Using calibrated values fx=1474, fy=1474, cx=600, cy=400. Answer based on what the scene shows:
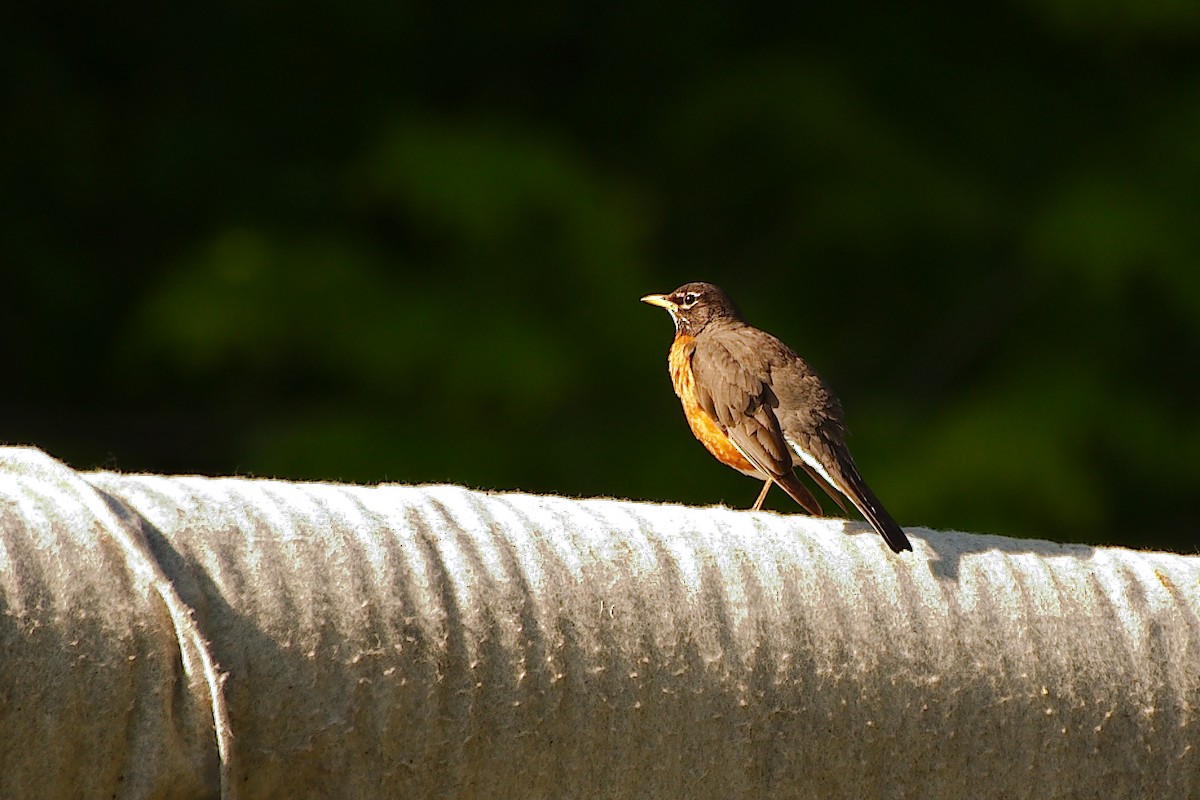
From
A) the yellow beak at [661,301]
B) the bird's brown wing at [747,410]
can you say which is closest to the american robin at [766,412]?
the bird's brown wing at [747,410]

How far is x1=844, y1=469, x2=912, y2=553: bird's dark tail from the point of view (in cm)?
240

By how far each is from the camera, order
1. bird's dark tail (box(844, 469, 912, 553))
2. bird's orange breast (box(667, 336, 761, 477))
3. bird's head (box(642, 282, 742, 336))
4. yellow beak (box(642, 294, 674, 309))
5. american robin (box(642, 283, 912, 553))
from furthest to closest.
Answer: yellow beak (box(642, 294, 674, 309)) → bird's head (box(642, 282, 742, 336)) → bird's orange breast (box(667, 336, 761, 477)) → american robin (box(642, 283, 912, 553)) → bird's dark tail (box(844, 469, 912, 553))

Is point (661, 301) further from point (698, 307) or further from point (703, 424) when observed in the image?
point (703, 424)

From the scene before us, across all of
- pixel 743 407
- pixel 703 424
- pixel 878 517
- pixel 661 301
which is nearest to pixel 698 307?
pixel 661 301

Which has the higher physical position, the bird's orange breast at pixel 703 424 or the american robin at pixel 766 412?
the american robin at pixel 766 412

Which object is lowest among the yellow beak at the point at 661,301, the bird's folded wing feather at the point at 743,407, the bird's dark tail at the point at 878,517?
the yellow beak at the point at 661,301

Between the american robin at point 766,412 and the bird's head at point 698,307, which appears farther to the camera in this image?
the bird's head at point 698,307

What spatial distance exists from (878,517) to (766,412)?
2.25 ft

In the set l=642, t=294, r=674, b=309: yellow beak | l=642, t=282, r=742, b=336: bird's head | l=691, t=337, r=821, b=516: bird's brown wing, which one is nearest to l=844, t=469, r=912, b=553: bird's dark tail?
l=691, t=337, r=821, b=516: bird's brown wing

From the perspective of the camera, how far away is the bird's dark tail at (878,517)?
2398 millimetres

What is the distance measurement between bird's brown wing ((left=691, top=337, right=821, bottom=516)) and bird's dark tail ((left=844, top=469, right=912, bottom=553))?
0.21 metres

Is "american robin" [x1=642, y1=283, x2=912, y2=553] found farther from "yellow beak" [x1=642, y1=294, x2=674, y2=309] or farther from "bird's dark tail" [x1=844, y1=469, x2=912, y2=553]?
"yellow beak" [x1=642, y1=294, x2=674, y2=309]

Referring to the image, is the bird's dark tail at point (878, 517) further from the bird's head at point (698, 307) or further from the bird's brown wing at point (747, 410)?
the bird's head at point (698, 307)

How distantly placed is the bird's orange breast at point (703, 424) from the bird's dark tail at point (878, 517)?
0.43m
